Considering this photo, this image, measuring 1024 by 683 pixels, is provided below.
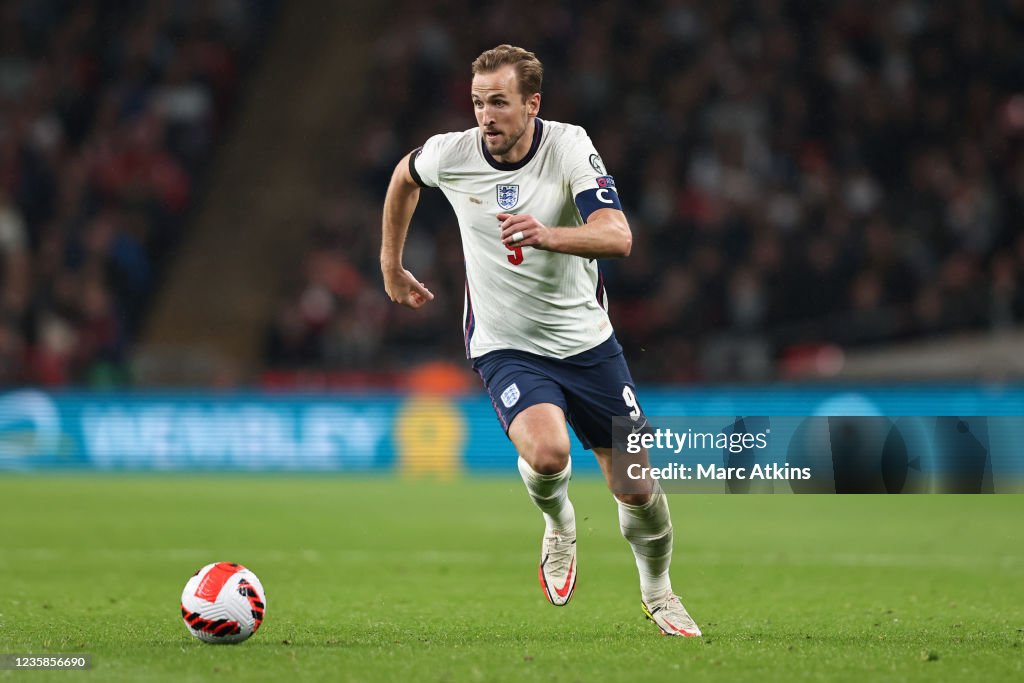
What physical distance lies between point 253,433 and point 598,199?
1157 cm

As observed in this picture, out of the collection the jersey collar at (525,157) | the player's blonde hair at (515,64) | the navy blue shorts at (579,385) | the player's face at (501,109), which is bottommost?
the navy blue shorts at (579,385)

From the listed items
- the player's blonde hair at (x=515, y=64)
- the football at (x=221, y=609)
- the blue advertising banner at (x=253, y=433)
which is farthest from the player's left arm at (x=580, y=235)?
the blue advertising banner at (x=253, y=433)

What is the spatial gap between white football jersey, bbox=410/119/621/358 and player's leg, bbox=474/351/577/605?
119mm

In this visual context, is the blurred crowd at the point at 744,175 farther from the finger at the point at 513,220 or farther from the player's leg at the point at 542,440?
the finger at the point at 513,220

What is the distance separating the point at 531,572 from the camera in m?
8.94

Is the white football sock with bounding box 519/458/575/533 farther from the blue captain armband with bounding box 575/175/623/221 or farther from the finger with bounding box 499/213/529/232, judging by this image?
the finger with bounding box 499/213/529/232

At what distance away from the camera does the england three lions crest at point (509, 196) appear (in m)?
6.32

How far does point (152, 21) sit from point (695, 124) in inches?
333

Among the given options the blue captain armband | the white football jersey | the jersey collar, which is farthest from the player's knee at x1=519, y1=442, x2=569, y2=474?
the jersey collar

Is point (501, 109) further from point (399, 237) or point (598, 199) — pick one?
point (399, 237)

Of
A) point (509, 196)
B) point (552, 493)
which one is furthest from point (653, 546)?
point (509, 196)

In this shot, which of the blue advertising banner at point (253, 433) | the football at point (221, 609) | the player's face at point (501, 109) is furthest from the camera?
the blue advertising banner at point (253, 433)

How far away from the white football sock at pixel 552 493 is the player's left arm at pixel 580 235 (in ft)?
3.38

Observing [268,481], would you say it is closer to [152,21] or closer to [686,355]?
[686,355]
